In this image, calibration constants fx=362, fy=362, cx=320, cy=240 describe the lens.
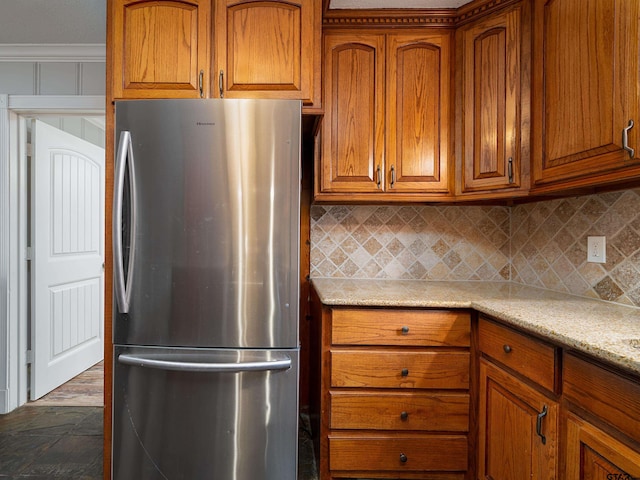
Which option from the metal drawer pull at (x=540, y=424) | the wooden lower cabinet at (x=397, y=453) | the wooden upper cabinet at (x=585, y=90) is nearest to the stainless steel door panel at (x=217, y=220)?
the wooden lower cabinet at (x=397, y=453)

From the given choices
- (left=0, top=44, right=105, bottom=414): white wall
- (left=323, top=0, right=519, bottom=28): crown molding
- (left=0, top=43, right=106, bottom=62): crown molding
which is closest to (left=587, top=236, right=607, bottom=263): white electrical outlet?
(left=323, top=0, right=519, bottom=28): crown molding

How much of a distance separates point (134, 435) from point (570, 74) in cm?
213

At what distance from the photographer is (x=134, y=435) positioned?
1437 mm

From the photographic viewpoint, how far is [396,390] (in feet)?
4.96

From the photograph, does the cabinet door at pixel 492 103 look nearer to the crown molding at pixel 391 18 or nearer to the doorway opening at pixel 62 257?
the crown molding at pixel 391 18

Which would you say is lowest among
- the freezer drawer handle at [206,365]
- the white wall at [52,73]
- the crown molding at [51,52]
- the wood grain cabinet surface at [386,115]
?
the freezer drawer handle at [206,365]

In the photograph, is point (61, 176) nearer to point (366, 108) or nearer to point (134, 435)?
point (134, 435)

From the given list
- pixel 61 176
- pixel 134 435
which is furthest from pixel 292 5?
pixel 61 176

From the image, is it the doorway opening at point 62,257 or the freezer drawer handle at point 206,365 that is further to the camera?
the doorway opening at point 62,257

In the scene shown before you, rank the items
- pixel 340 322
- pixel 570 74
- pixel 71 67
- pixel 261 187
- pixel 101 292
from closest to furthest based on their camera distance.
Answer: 1. pixel 570 74
2. pixel 261 187
3. pixel 340 322
4. pixel 71 67
5. pixel 101 292

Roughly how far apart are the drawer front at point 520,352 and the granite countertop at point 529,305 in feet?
0.18

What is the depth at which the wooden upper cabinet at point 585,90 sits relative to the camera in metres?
1.09

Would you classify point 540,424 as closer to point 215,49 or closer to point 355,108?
point 355,108

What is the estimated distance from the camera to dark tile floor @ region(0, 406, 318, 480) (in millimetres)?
1725
